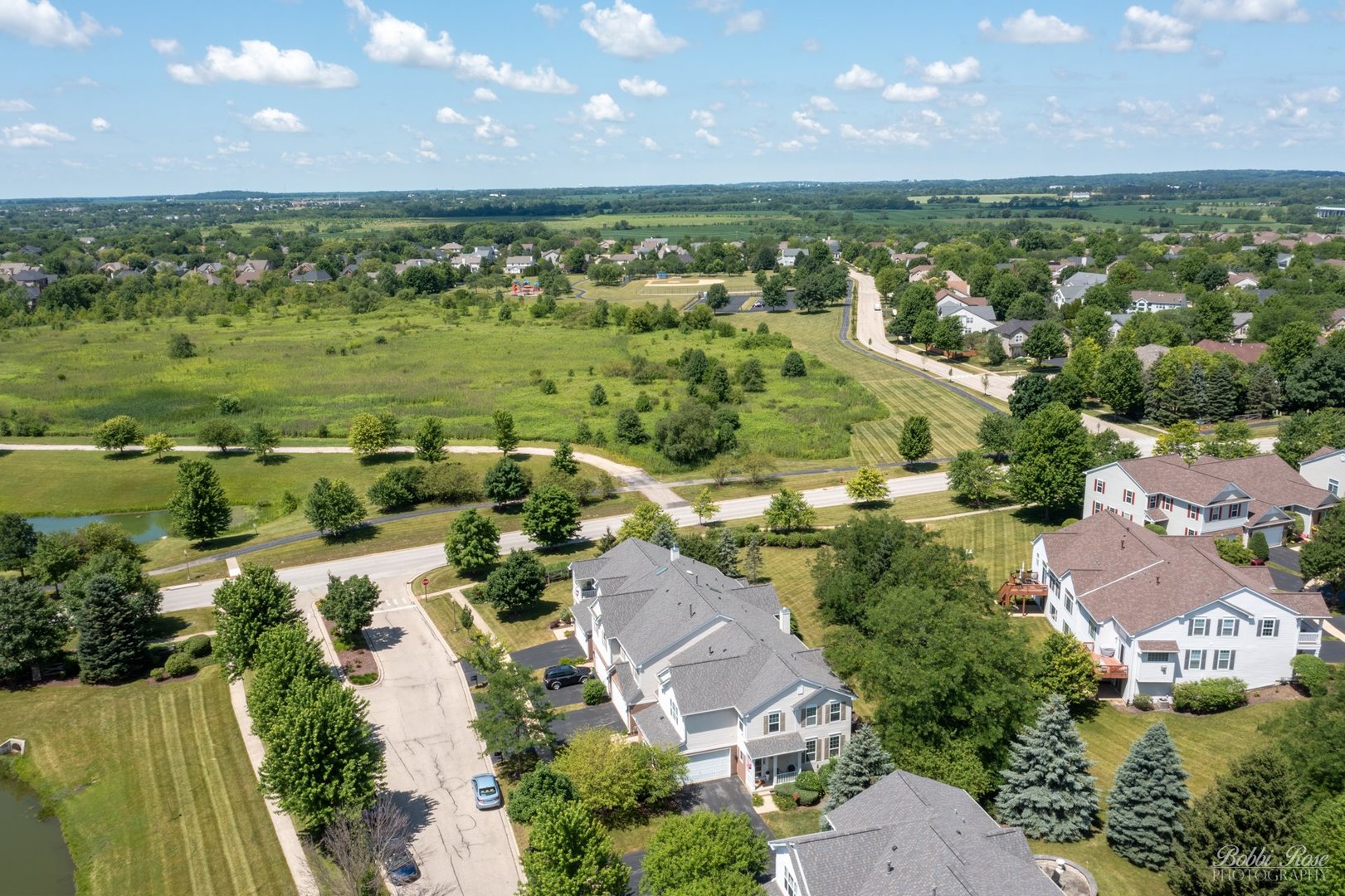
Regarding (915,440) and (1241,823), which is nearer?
(1241,823)

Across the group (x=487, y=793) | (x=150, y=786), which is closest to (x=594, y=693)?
(x=487, y=793)

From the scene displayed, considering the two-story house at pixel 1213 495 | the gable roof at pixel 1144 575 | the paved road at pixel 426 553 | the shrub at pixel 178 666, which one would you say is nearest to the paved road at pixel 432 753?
the paved road at pixel 426 553

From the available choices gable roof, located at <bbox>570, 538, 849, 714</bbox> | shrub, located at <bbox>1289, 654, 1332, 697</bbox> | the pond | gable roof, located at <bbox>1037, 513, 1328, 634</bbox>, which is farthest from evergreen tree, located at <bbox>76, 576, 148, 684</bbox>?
shrub, located at <bbox>1289, 654, 1332, 697</bbox>

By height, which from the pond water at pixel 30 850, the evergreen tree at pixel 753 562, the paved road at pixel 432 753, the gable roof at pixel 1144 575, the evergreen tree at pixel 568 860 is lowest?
the pond water at pixel 30 850

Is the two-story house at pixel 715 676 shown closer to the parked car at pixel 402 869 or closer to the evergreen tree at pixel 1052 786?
the evergreen tree at pixel 1052 786

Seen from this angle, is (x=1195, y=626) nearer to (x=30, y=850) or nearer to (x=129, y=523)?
(x=30, y=850)

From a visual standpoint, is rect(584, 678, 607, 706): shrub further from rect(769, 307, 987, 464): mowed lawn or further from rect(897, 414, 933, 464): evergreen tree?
rect(769, 307, 987, 464): mowed lawn

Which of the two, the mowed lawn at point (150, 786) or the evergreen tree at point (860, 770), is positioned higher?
the evergreen tree at point (860, 770)
